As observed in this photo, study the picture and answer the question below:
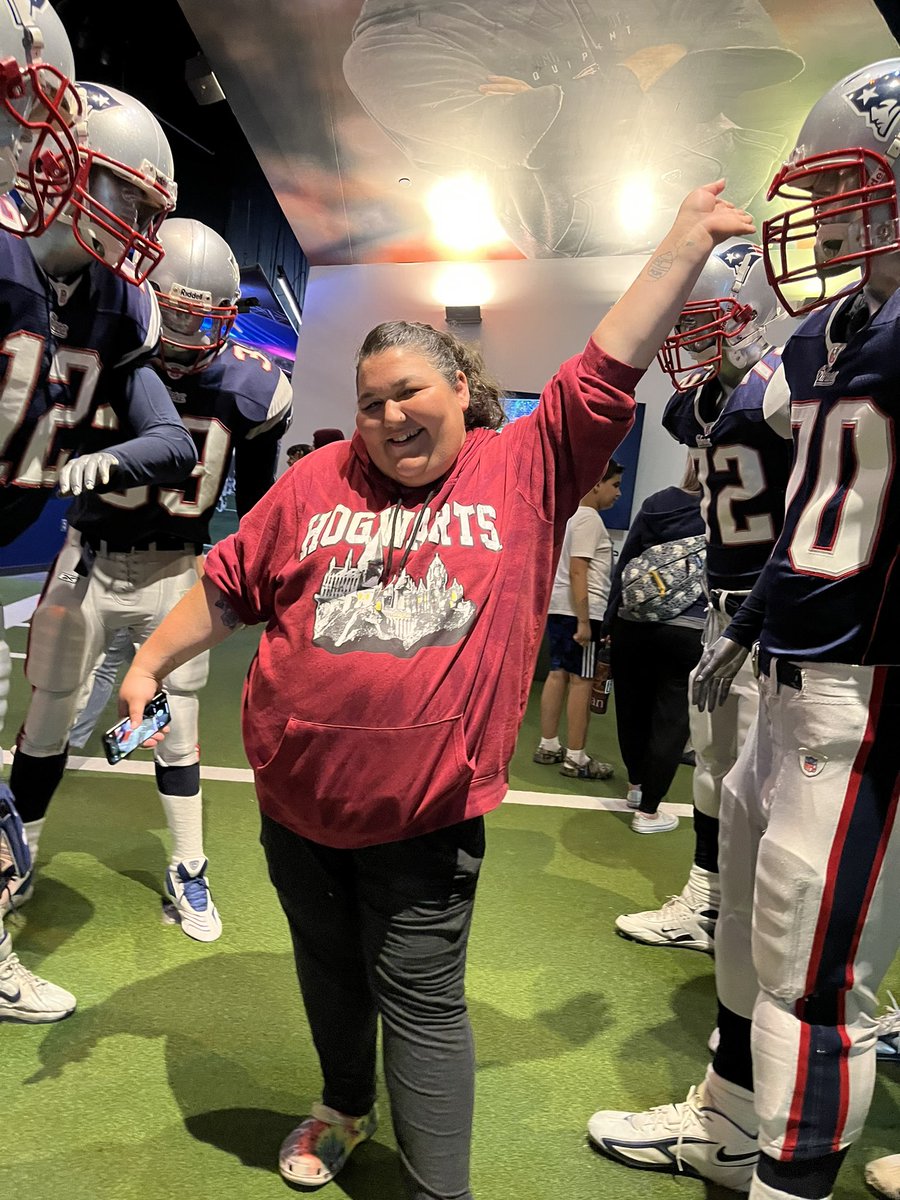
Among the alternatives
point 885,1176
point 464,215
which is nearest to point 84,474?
point 885,1176

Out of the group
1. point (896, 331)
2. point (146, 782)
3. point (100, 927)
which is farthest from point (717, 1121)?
point (146, 782)

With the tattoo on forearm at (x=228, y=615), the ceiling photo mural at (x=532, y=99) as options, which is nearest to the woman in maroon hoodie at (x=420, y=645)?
the tattoo on forearm at (x=228, y=615)

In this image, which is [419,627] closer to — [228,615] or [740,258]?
[228,615]

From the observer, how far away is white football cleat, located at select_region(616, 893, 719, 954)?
2748 millimetres

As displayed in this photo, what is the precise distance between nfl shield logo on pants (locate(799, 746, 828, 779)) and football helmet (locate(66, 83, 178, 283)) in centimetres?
178

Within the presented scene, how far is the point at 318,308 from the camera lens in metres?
7.83

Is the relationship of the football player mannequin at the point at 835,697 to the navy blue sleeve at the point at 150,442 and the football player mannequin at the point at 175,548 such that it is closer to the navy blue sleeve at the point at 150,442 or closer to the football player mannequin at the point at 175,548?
the navy blue sleeve at the point at 150,442

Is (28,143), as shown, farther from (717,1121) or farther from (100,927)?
(717,1121)

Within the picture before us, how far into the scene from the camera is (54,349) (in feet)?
6.57

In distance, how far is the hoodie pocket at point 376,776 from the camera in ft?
4.26

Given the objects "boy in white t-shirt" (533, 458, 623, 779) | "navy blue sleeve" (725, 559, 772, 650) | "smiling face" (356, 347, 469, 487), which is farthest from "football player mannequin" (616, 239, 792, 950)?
"boy in white t-shirt" (533, 458, 623, 779)

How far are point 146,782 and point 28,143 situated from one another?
9.36 ft

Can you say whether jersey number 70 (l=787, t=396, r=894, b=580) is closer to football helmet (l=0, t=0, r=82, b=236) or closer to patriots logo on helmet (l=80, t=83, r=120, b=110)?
football helmet (l=0, t=0, r=82, b=236)

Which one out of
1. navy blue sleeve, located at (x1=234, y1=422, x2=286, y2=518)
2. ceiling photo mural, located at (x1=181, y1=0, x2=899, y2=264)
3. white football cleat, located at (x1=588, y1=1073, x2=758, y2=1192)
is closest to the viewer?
white football cleat, located at (x1=588, y1=1073, x2=758, y2=1192)
